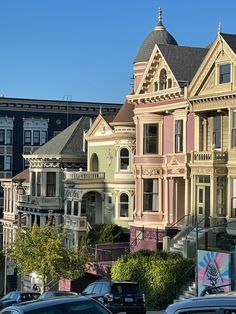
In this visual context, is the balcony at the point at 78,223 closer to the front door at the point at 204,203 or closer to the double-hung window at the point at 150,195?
the double-hung window at the point at 150,195

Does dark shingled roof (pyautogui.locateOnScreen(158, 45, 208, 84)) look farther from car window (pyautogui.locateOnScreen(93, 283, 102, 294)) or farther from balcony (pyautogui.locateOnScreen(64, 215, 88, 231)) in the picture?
car window (pyautogui.locateOnScreen(93, 283, 102, 294))

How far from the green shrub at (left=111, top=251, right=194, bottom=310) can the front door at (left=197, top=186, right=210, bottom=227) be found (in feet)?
9.82

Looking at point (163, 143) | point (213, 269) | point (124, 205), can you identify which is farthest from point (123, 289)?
point (124, 205)

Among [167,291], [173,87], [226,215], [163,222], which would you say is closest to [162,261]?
[167,291]

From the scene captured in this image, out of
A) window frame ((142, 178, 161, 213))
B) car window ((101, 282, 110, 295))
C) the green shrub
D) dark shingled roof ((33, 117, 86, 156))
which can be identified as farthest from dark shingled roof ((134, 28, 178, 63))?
car window ((101, 282, 110, 295))

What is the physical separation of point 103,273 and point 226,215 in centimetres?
795

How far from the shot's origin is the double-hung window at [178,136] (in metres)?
36.9

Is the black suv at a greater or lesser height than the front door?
lesser

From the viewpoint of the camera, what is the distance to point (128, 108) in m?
45.1

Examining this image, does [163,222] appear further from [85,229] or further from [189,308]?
[189,308]

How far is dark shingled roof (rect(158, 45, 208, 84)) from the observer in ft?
121

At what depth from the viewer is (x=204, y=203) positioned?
114ft

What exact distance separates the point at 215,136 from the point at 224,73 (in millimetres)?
3130

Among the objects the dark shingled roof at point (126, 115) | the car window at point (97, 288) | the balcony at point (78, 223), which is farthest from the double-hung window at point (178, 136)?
the car window at point (97, 288)
